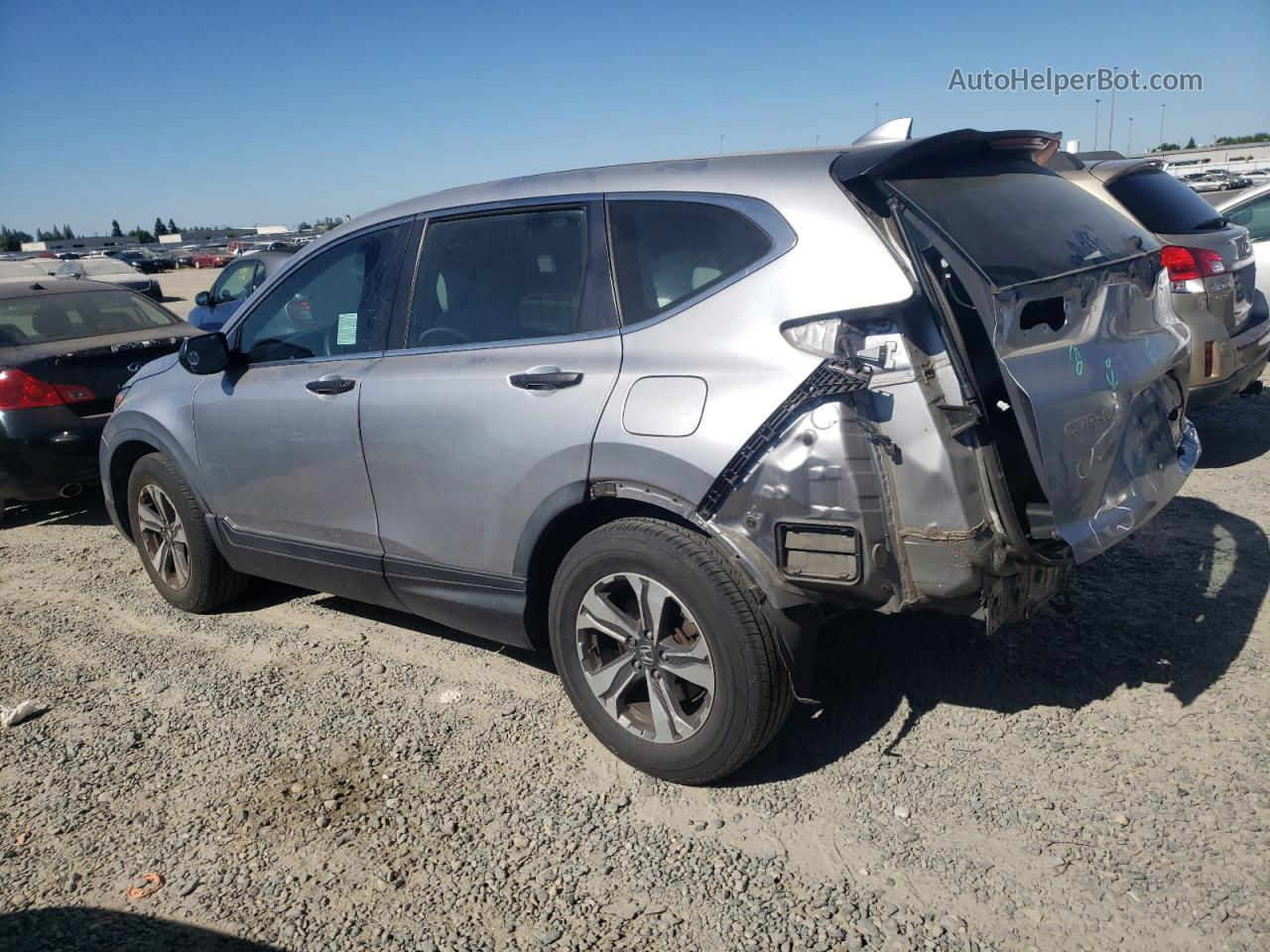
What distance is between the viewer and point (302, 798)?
3311 millimetres

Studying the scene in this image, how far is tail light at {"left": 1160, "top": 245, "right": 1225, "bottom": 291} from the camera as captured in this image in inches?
239

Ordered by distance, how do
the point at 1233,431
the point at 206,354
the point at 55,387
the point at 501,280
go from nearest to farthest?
the point at 501,280
the point at 206,354
the point at 55,387
the point at 1233,431

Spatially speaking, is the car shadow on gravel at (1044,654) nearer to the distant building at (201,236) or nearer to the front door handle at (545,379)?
the front door handle at (545,379)

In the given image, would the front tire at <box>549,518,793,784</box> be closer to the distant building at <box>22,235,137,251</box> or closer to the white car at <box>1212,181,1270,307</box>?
the white car at <box>1212,181,1270,307</box>

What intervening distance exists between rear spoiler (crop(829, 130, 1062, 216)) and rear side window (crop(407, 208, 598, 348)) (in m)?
0.96

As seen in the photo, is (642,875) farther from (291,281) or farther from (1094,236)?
(291,281)

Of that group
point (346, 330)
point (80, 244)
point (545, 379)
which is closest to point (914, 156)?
point (545, 379)

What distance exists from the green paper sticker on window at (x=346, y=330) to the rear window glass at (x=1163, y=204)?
16.8 ft

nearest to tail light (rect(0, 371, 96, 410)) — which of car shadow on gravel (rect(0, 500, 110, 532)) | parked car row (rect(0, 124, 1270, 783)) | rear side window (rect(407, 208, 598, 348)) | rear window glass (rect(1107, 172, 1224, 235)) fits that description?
car shadow on gravel (rect(0, 500, 110, 532))

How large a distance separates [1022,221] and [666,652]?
1.75 metres

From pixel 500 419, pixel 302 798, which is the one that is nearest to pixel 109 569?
pixel 302 798

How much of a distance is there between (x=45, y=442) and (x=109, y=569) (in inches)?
48.9

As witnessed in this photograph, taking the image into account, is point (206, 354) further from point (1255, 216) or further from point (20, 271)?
point (20, 271)

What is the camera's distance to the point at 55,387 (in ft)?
21.9
